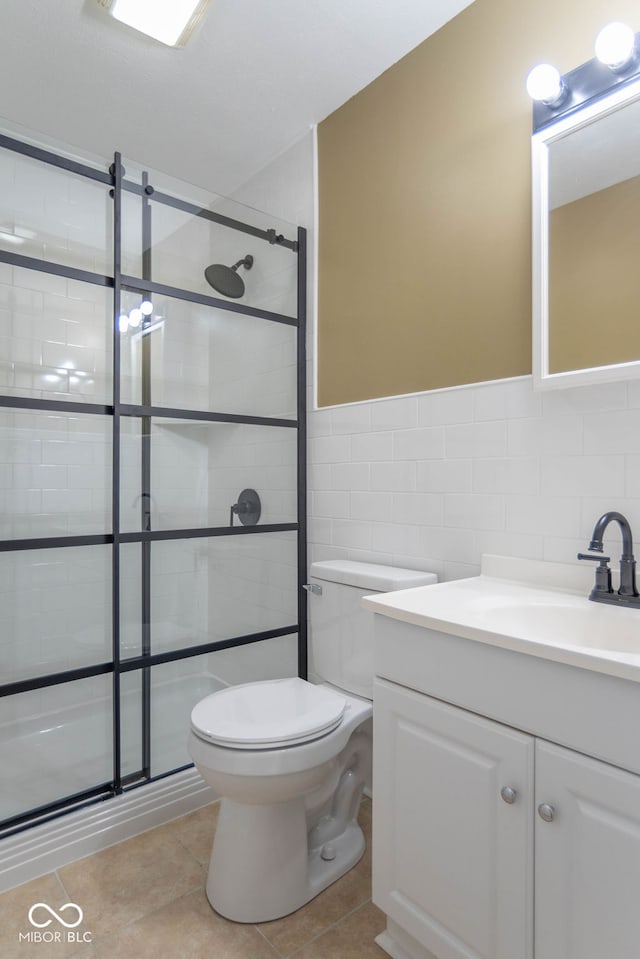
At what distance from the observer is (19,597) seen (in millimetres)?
1685

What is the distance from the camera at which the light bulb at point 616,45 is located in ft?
4.06

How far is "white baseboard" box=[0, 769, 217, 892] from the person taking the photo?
1559 millimetres

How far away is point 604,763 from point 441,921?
555 mm

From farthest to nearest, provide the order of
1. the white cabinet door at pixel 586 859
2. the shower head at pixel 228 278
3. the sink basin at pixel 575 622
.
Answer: the shower head at pixel 228 278 < the sink basin at pixel 575 622 < the white cabinet door at pixel 586 859

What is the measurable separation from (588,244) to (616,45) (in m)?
0.42

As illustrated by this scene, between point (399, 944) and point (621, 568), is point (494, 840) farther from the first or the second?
point (621, 568)

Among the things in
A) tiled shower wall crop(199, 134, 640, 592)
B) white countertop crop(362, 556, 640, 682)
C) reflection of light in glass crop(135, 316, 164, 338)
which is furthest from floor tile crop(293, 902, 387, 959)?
reflection of light in glass crop(135, 316, 164, 338)

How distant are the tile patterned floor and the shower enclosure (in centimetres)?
22

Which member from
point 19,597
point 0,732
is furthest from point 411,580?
point 0,732

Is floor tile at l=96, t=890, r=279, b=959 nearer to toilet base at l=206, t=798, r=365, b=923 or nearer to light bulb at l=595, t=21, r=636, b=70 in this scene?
toilet base at l=206, t=798, r=365, b=923

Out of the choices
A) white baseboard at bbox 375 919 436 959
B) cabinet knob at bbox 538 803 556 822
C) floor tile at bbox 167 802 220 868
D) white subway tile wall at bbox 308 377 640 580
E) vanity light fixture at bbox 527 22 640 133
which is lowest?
floor tile at bbox 167 802 220 868

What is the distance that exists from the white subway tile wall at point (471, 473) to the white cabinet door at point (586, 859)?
63 cm

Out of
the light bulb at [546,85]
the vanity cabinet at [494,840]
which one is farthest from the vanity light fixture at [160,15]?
the vanity cabinet at [494,840]

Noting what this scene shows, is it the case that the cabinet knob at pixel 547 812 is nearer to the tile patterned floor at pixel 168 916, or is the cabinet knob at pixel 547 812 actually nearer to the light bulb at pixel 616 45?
the tile patterned floor at pixel 168 916
